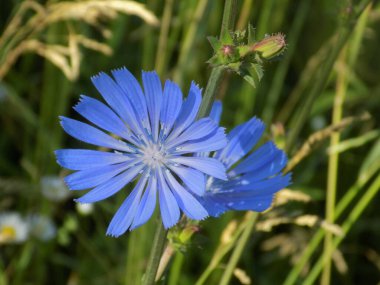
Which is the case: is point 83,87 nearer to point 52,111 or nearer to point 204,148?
point 52,111

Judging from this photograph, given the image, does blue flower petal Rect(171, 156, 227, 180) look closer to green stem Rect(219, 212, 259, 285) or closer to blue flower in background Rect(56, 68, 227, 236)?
blue flower in background Rect(56, 68, 227, 236)

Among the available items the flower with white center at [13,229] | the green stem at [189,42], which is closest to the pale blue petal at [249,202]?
the green stem at [189,42]

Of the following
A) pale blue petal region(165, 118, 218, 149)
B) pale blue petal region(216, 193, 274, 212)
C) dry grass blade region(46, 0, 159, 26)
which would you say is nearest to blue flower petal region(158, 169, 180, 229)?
pale blue petal region(165, 118, 218, 149)

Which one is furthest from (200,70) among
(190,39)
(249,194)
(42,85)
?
(249,194)

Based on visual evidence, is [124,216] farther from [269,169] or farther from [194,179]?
[269,169]

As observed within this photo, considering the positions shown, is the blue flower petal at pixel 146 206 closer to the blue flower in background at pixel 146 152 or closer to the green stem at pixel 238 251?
the blue flower in background at pixel 146 152

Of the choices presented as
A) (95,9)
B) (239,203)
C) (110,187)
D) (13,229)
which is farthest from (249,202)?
(13,229)
